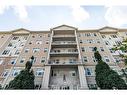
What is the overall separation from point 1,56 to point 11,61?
7.13 feet

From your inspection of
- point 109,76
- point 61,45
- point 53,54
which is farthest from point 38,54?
point 109,76

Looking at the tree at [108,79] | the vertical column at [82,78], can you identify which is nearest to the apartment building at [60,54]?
the vertical column at [82,78]

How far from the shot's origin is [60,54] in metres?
20.5

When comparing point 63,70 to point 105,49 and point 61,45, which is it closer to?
point 61,45

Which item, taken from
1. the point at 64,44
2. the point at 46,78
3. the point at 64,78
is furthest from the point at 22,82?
the point at 64,44

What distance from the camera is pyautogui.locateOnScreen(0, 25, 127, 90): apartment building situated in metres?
17.5

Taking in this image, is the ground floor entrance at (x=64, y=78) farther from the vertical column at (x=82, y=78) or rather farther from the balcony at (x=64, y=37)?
the balcony at (x=64, y=37)

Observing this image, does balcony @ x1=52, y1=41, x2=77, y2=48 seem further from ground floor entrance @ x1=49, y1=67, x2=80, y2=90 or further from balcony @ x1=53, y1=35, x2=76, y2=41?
ground floor entrance @ x1=49, y1=67, x2=80, y2=90

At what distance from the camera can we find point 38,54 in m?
21.3

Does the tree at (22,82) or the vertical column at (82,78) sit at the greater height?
the vertical column at (82,78)

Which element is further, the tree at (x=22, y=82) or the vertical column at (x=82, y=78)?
the vertical column at (x=82, y=78)

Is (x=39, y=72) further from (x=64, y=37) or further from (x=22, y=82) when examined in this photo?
(x=64, y=37)

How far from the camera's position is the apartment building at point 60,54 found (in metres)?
17.5

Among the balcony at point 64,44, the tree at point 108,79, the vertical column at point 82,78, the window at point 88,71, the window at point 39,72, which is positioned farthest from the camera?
the balcony at point 64,44
